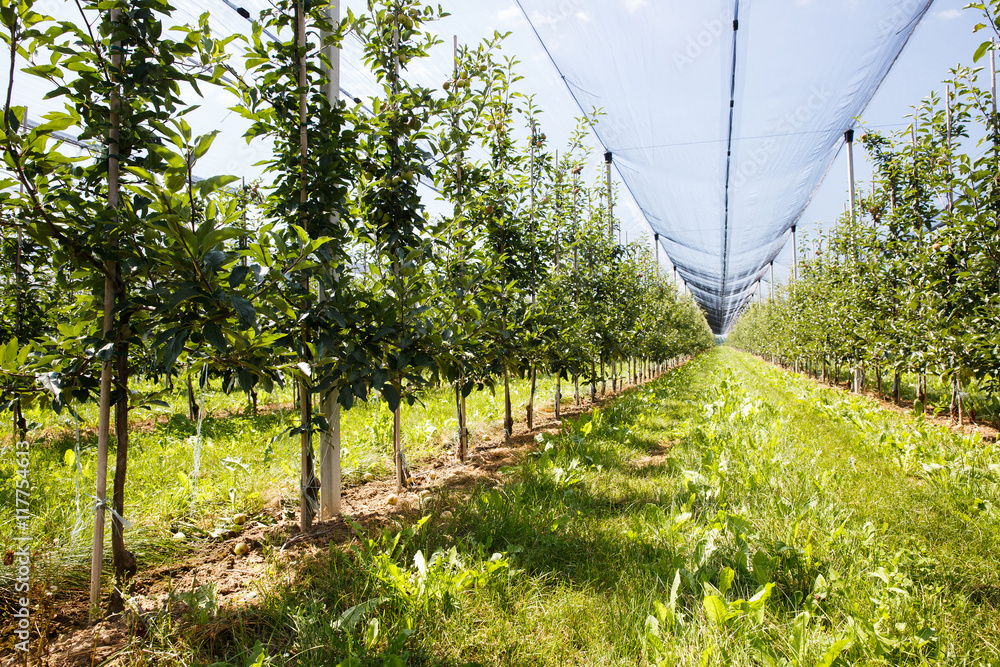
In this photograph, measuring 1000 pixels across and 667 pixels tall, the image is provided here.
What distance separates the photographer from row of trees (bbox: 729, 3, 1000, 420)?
13.0 ft

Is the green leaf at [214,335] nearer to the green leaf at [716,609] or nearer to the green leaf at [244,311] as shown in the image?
the green leaf at [244,311]

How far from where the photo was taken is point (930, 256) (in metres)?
5.27

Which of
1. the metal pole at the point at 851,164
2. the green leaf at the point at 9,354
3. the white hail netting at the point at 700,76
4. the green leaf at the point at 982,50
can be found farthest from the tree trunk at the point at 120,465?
the metal pole at the point at 851,164

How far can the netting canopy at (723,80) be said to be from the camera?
16.0 feet

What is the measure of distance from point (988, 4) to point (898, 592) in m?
3.29

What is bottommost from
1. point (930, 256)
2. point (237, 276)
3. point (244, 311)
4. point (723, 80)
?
point (244, 311)

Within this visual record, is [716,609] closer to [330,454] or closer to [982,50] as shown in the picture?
[330,454]

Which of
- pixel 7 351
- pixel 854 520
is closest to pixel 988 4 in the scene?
pixel 854 520

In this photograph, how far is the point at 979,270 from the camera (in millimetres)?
3975

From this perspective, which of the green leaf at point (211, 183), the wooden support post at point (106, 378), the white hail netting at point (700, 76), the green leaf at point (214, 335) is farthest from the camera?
the white hail netting at point (700, 76)

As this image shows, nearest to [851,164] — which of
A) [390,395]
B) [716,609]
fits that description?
[716,609]

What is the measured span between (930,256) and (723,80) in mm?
3232

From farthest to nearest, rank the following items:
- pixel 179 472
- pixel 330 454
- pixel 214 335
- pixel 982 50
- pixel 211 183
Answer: pixel 179 472 → pixel 330 454 → pixel 982 50 → pixel 211 183 → pixel 214 335

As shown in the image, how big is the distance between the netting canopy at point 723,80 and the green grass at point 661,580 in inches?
180
